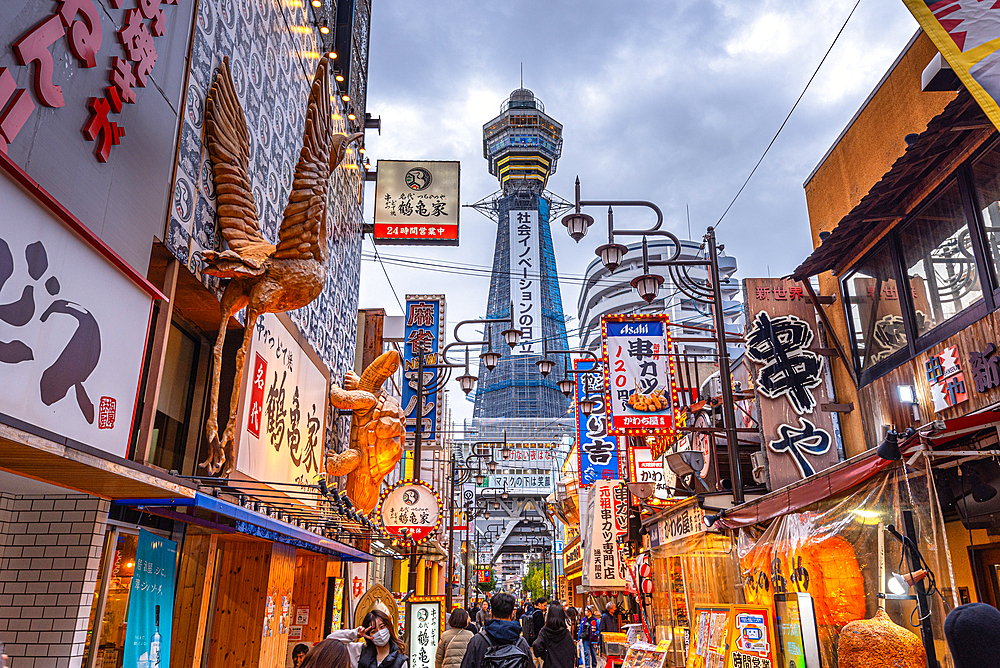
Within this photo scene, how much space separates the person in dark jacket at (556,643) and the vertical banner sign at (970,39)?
7167 mm

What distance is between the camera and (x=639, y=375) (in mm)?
14469

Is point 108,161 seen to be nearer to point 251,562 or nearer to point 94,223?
point 94,223

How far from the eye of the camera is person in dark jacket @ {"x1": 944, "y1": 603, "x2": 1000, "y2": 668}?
11.0ft

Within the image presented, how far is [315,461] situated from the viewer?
41.9 ft

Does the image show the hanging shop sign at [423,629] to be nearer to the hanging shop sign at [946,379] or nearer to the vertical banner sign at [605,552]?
the vertical banner sign at [605,552]

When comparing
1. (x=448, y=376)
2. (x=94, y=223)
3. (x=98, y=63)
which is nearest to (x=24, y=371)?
(x=94, y=223)

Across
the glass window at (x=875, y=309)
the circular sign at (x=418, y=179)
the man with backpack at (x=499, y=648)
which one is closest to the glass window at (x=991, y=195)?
the glass window at (x=875, y=309)

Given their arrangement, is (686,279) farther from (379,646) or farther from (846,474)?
(379,646)

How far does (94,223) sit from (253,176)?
13.8 feet

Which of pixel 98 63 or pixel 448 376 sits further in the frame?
pixel 448 376

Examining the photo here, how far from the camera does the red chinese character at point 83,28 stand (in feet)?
17.5

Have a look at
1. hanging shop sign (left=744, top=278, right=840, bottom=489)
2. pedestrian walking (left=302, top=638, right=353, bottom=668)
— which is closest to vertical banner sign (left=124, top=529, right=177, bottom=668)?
pedestrian walking (left=302, top=638, right=353, bottom=668)

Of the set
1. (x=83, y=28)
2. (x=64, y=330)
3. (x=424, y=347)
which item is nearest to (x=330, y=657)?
(x=64, y=330)

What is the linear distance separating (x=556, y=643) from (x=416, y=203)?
1186cm
